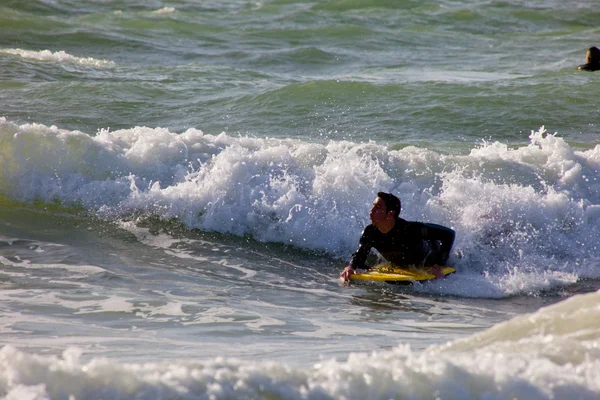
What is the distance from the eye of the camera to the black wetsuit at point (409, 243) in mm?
7441

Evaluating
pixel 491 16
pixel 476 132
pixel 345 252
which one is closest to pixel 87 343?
pixel 345 252

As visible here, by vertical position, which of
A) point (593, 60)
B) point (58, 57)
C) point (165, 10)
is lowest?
point (58, 57)

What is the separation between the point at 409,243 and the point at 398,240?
10cm

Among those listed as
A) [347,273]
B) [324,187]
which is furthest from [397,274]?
[324,187]

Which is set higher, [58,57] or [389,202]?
[58,57]

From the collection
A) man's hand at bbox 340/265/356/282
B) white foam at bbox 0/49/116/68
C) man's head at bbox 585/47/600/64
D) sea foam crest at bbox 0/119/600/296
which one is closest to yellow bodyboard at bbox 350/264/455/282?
man's hand at bbox 340/265/356/282

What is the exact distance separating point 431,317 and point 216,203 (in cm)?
348

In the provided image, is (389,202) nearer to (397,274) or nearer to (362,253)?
(362,253)

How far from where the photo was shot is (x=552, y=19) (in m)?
28.1

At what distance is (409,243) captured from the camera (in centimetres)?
751

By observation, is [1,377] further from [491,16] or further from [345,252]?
[491,16]

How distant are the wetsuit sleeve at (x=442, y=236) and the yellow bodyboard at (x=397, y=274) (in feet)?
0.50

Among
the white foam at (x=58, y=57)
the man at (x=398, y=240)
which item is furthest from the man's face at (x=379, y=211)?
the white foam at (x=58, y=57)

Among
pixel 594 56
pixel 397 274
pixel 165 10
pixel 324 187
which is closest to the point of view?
pixel 397 274
